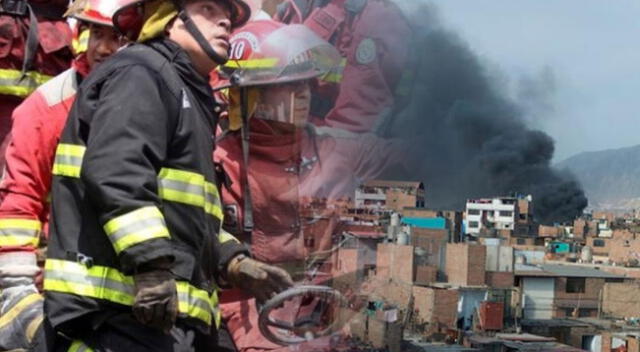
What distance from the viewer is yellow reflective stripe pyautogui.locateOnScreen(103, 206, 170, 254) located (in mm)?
1832

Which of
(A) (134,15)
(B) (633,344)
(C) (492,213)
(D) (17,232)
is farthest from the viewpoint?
(C) (492,213)

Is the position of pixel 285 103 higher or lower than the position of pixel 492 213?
higher

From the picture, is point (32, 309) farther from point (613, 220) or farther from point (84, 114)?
point (613, 220)

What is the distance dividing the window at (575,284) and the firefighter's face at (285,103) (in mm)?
32750

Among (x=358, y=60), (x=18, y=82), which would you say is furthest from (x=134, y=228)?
(x=358, y=60)

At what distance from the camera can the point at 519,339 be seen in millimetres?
28344

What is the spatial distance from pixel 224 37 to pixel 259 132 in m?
1.94

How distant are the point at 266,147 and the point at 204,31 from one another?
1965mm

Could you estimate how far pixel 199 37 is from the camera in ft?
7.14

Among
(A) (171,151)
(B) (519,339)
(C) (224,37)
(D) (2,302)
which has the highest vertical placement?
(C) (224,37)

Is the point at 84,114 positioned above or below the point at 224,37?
below

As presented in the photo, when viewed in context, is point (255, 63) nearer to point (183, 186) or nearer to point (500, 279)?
point (183, 186)

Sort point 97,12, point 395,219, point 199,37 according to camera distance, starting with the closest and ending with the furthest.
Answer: point 199,37 < point 97,12 < point 395,219

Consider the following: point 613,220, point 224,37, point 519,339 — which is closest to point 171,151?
point 224,37
